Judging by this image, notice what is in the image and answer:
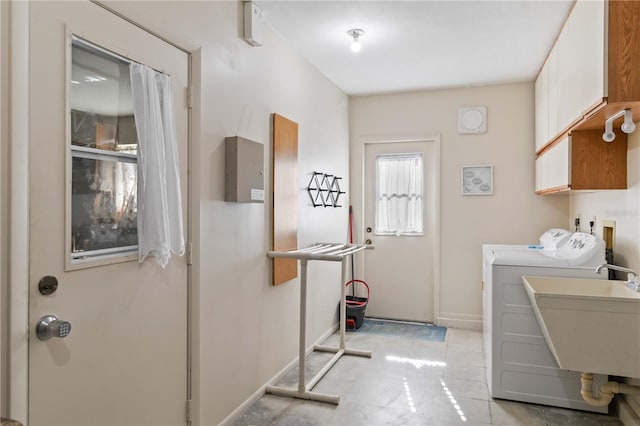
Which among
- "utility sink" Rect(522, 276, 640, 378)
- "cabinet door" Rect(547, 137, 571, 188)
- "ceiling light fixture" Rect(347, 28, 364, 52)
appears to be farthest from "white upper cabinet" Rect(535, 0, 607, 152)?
"ceiling light fixture" Rect(347, 28, 364, 52)

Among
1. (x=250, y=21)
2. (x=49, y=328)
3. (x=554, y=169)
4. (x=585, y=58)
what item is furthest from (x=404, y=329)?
(x=49, y=328)

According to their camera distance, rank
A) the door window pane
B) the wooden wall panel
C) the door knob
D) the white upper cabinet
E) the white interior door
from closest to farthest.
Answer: the door knob < the door window pane < the white upper cabinet < the wooden wall panel < the white interior door

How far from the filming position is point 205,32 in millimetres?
2273

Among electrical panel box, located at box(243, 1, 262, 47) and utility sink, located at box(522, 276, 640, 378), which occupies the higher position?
electrical panel box, located at box(243, 1, 262, 47)

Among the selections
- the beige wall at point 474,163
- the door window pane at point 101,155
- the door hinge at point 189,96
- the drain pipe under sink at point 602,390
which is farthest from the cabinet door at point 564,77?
the door window pane at point 101,155

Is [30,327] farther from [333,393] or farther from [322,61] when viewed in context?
[322,61]

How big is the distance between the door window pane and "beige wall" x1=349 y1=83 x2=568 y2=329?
3399mm

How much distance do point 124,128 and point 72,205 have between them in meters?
0.40

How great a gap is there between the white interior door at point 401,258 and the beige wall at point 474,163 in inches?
5.3

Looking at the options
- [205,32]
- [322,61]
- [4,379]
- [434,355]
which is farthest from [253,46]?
[434,355]

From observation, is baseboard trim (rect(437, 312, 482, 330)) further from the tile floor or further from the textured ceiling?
the textured ceiling

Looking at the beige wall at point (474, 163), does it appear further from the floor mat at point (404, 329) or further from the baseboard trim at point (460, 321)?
the floor mat at point (404, 329)

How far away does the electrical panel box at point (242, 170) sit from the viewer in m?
2.42

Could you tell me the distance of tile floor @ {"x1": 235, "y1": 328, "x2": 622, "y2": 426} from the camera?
2.56 m
